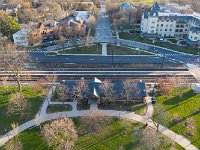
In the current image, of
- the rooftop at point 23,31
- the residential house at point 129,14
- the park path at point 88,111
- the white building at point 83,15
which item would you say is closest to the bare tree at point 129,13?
the residential house at point 129,14

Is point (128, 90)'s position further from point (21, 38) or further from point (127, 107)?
point (21, 38)

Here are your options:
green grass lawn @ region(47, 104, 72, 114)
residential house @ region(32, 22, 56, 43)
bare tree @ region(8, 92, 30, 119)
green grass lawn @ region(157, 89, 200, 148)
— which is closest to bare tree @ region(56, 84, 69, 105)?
green grass lawn @ region(47, 104, 72, 114)

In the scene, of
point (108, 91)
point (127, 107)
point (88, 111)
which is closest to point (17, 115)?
point (88, 111)

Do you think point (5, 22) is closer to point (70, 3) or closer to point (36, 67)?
point (36, 67)

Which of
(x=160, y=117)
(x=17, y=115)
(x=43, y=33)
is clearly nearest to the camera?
(x=160, y=117)

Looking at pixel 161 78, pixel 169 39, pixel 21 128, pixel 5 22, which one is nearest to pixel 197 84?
pixel 161 78

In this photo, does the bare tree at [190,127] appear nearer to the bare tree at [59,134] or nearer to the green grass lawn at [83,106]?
the green grass lawn at [83,106]

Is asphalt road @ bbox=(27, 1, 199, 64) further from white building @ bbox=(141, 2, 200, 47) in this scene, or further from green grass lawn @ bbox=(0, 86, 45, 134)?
green grass lawn @ bbox=(0, 86, 45, 134)
